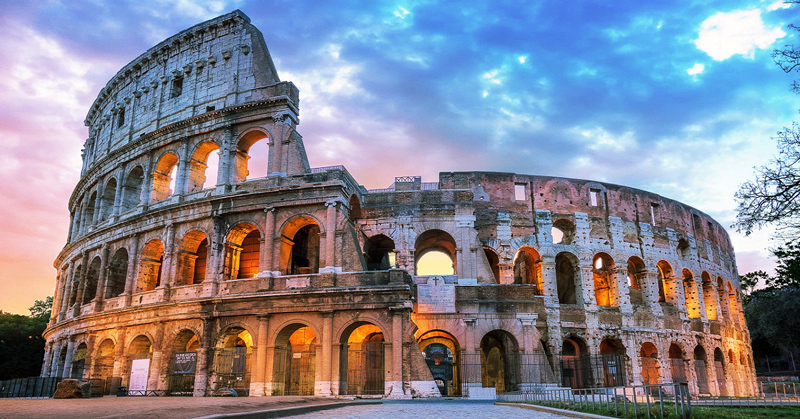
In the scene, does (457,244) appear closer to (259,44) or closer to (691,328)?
(259,44)

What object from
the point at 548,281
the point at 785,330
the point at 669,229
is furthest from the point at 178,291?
the point at 785,330

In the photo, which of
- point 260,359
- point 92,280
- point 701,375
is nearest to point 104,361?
point 92,280

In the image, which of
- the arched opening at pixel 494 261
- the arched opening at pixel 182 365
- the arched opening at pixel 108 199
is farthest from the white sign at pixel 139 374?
the arched opening at pixel 494 261

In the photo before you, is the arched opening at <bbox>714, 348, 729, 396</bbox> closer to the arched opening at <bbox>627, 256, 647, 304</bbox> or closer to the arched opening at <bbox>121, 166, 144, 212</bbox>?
the arched opening at <bbox>627, 256, 647, 304</bbox>

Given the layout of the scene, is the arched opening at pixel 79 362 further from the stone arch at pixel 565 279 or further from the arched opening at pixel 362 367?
the stone arch at pixel 565 279

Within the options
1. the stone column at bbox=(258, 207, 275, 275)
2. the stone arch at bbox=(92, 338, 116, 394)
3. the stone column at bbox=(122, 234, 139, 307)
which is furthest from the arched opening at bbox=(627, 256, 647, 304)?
the stone arch at bbox=(92, 338, 116, 394)

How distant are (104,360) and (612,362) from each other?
21.1 m

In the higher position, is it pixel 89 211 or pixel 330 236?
pixel 89 211

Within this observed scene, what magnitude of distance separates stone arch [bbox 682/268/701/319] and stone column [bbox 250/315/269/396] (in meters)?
20.8

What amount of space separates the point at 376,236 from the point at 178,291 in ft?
26.0

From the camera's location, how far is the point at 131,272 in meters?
22.6

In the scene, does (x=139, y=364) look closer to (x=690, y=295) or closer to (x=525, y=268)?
(x=525, y=268)

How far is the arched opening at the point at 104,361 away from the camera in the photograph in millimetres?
21938

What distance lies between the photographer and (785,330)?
37562 millimetres
